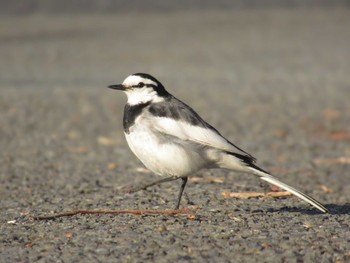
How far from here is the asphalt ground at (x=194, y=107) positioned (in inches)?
227

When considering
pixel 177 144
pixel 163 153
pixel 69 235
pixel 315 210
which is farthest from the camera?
pixel 315 210

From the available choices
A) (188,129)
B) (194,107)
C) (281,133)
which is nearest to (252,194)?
(188,129)

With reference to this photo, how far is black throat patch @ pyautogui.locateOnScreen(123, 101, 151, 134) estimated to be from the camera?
6.57 metres

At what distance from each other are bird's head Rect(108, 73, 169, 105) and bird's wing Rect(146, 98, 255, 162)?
0.25 m

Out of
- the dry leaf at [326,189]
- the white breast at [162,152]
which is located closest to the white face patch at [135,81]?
the white breast at [162,152]

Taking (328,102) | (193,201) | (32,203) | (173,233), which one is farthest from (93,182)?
(328,102)

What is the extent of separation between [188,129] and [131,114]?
0.49m

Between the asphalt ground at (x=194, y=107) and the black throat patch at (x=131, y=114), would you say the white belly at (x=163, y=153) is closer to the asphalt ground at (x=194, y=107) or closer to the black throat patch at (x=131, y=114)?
the black throat patch at (x=131, y=114)

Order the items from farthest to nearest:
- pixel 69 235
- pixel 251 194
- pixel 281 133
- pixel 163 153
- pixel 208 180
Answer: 1. pixel 281 133
2. pixel 208 180
3. pixel 251 194
4. pixel 163 153
5. pixel 69 235

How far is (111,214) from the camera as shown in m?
6.62

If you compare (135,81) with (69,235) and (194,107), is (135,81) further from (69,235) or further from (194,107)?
(194,107)

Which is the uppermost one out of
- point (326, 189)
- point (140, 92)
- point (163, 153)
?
point (140, 92)

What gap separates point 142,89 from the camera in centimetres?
691

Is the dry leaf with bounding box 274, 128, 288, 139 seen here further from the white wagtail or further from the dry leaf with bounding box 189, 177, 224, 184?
the white wagtail
